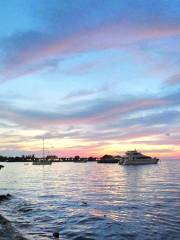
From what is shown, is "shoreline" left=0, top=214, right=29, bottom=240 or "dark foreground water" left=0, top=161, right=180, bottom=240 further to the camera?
"dark foreground water" left=0, top=161, right=180, bottom=240

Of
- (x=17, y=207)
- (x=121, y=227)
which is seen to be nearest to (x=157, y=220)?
(x=121, y=227)

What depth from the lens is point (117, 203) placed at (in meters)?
45.1

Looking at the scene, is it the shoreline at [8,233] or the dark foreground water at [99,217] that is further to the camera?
the dark foreground water at [99,217]

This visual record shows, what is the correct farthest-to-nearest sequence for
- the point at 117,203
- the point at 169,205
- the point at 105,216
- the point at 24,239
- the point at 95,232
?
1. the point at 117,203
2. the point at 169,205
3. the point at 105,216
4. the point at 95,232
5. the point at 24,239

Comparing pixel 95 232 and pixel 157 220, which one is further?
pixel 157 220

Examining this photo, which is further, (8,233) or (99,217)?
(99,217)

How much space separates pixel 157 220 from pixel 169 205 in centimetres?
909

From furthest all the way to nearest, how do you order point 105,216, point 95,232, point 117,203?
point 117,203, point 105,216, point 95,232

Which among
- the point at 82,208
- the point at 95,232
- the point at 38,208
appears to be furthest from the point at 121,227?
the point at 38,208

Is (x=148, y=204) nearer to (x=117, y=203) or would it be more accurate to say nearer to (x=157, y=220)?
(x=117, y=203)

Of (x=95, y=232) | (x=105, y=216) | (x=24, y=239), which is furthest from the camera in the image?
(x=105, y=216)

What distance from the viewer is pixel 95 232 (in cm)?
2964

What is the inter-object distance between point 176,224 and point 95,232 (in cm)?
673

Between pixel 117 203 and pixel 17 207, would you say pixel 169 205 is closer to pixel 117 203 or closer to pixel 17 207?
pixel 117 203
